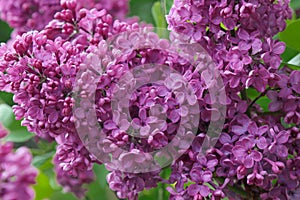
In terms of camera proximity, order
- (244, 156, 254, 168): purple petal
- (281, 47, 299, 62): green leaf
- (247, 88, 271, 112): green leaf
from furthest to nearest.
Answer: (281, 47, 299, 62): green leaf, (247, 88, 271, 112): green leaf, (244, 156, 254, 168): purple petal

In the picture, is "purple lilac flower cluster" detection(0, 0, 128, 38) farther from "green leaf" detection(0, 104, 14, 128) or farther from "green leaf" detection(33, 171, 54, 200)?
"green leaf" detection(33, 171, 54, 200)

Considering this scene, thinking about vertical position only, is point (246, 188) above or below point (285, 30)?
below

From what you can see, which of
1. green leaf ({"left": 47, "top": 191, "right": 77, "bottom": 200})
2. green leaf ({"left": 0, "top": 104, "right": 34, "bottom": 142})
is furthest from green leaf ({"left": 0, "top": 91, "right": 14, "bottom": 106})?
green leaf ({"left": 47, "top": 191, "right": 77, "bottom": 200})

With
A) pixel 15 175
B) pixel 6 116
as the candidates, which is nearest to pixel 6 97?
pixel 6 116

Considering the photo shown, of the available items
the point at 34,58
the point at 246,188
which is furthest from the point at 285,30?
the point at 34,58

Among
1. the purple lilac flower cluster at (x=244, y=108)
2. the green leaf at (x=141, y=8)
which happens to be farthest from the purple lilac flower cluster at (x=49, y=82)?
the green leaf at (x=141, y=8)

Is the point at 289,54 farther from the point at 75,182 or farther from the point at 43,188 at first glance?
the point at 43,188

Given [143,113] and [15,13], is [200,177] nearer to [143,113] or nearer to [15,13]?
[143,113]

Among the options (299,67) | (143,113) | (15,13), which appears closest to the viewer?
(143,113)

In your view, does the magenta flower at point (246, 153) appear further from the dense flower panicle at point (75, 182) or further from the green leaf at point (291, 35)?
the dense flower panicle at point (75, 182)
